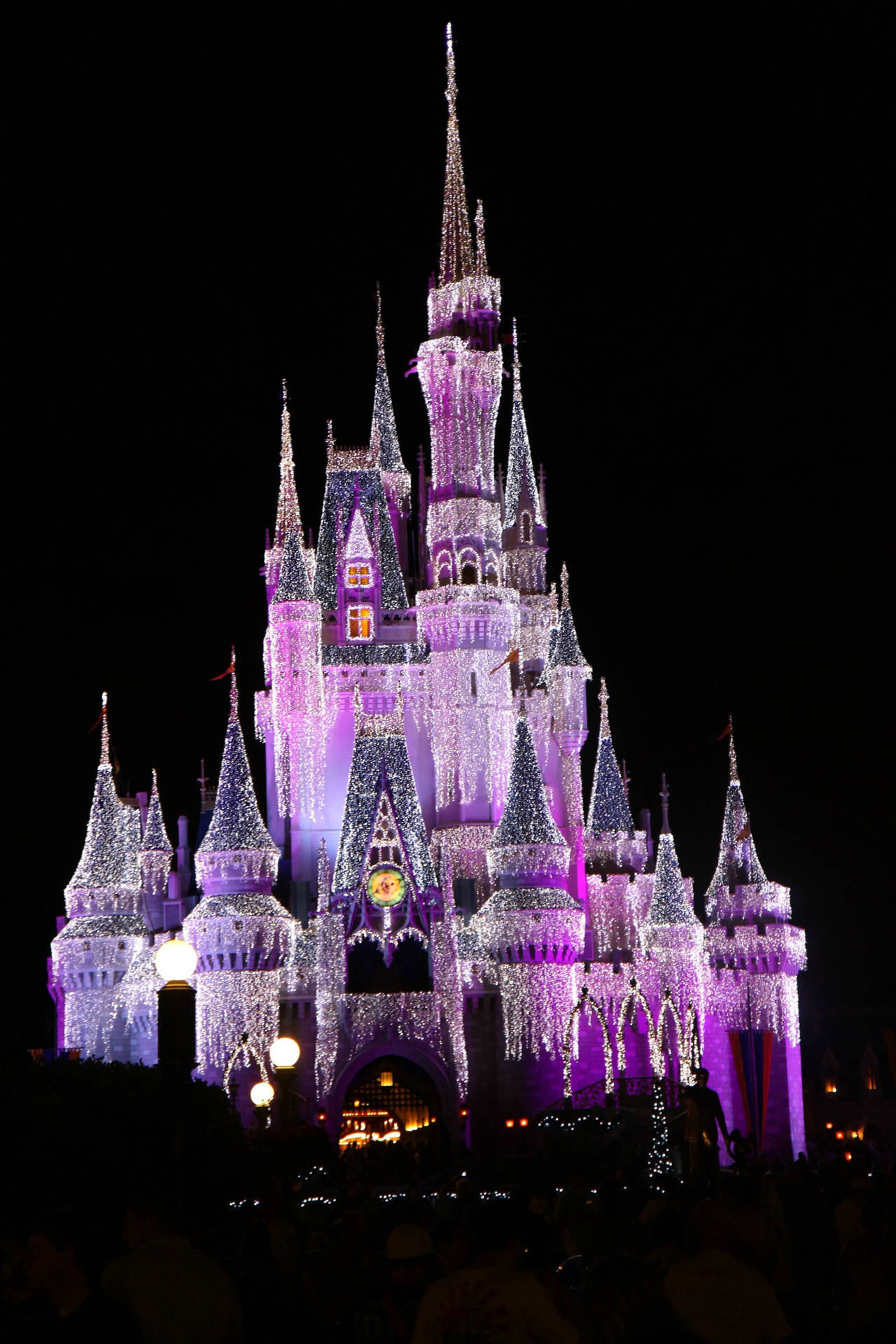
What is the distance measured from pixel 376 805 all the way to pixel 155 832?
11443mm

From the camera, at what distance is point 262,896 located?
47.0m

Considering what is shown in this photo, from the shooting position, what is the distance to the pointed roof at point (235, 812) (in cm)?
4719

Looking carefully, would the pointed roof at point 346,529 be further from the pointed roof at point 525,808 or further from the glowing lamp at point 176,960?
the glowing lamp at point 176,960

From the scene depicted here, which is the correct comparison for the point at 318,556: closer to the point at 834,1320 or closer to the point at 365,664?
the point at 365,664

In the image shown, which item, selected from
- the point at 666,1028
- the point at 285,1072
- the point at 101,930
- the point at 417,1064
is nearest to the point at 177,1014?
the point at 285,1072

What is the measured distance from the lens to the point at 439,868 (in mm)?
47969

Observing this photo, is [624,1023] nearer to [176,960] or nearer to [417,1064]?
[417,1064]

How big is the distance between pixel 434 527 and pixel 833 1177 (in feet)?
118

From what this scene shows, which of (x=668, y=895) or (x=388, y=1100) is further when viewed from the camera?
(x=668, y=895)

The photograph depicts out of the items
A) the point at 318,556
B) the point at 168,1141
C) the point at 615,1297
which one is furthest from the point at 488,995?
the point at 615,1297

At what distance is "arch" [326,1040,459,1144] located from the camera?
45281 millimetres

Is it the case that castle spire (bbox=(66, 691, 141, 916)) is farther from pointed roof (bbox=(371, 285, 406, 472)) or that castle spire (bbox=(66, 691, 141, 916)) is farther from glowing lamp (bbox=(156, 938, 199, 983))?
glowing lamp (bbox=(156, 938, 199, 983))

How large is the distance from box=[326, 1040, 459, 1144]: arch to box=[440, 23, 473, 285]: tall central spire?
23.0m

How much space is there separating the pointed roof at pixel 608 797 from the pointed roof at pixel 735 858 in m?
2.83
